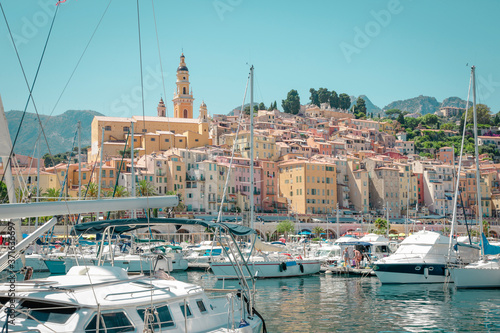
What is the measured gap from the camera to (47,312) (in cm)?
1009

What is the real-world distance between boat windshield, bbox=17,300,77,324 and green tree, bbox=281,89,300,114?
169 m

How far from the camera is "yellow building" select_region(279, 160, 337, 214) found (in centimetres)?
9988

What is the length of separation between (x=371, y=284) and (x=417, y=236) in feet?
13.8

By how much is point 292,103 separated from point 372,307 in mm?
156351

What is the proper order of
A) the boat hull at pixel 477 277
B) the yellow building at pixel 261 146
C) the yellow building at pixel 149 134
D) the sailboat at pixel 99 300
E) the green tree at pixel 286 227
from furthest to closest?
1. the yellow building at pixel 261 146
2. the yellow building at pixel 149 134
3. the green tree at pixel 286 227
4. the boat hull at pixel 477 277
5. the sailboat at pixel 99 300

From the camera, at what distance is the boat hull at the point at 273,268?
34156 millimetres

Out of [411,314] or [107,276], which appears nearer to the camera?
[107,276]

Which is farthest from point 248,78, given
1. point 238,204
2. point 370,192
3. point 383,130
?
point 383,130

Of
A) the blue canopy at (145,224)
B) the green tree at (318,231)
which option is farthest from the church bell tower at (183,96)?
the blue canopy at (145,224)

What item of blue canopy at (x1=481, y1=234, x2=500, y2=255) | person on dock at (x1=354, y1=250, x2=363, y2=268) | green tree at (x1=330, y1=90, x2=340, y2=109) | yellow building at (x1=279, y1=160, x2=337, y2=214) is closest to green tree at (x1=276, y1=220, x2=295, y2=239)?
yellow building at (x1=279, y1=160, x2=337, y2=214)

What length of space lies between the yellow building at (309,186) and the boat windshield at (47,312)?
295ft

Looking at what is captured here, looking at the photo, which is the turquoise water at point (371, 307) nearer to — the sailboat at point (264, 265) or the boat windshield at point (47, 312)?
the sailboat at point (264, 265)

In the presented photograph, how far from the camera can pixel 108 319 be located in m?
10.1

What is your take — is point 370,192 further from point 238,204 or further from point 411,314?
point 411,314
